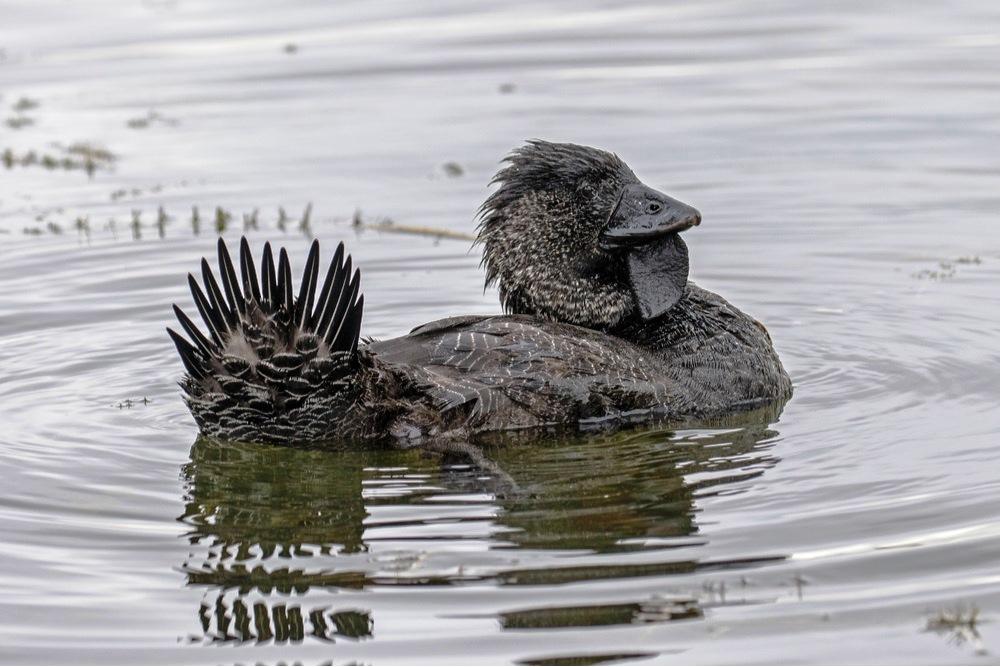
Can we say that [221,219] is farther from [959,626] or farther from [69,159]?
[959,626]

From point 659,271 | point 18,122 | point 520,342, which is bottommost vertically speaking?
point 520,342

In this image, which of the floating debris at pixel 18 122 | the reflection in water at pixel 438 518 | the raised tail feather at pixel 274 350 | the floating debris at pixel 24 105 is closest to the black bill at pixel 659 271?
the reflection in water at pixel 438 518

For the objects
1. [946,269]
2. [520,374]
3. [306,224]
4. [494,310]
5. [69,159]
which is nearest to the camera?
[520,374]

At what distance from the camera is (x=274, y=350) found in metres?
6.70

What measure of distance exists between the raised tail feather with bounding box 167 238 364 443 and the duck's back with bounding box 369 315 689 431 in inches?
16.4

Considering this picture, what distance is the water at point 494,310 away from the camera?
532 centimetres

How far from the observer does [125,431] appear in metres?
7.70

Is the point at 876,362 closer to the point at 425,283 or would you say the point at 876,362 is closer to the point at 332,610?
the point at 425,283

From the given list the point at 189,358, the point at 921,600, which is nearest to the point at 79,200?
the point at 189,358

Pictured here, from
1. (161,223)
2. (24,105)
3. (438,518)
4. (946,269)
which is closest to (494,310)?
(946,269)

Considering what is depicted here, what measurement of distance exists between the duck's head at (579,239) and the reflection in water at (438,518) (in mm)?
859

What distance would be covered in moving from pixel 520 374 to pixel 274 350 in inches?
47.6

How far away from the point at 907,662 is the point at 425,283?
598cm

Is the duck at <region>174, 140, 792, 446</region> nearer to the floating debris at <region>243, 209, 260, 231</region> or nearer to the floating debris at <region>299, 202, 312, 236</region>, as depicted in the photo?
the floating debris at <region>299, 202, 312, 236</region>
